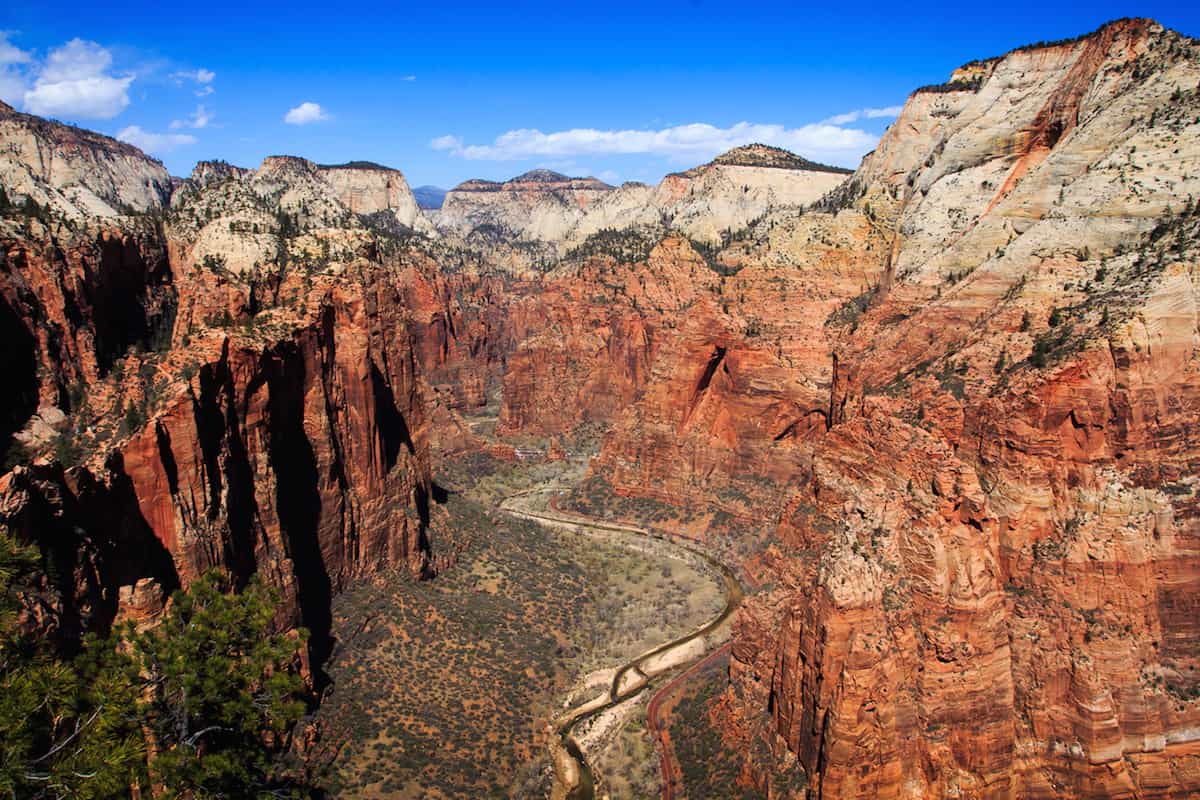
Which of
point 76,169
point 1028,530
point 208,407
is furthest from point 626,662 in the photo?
point 76,169

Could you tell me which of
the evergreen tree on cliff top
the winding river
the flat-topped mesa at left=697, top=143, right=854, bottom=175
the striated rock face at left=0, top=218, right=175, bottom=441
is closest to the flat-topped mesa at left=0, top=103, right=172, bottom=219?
the striated rock face at left=0, top=218, right=175, bottom=441

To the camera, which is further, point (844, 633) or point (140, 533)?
point (140, 533)

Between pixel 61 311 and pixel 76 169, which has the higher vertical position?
pixel 76 169

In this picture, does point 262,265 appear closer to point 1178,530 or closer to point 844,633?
point 844,633

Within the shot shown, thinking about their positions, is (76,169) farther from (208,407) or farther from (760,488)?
(760,488)

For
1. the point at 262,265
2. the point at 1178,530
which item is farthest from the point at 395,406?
the point at 1178,530
